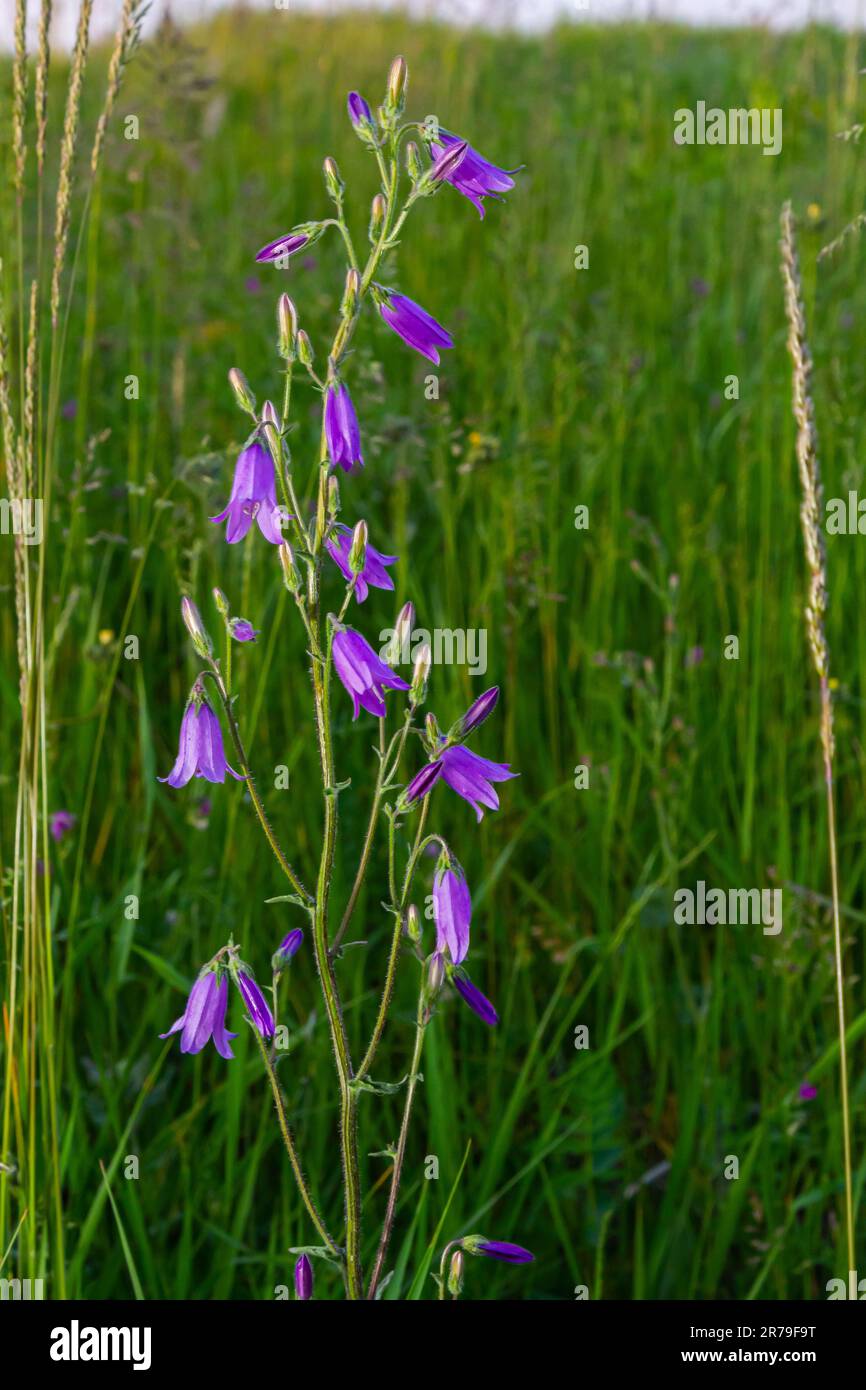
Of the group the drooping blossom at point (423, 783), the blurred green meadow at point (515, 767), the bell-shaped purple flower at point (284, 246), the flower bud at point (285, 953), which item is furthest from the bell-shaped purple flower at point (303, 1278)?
the bell-shaped purple flower at point (284, 246)

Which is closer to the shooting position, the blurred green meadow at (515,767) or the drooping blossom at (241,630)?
the drooping blossom at (241,630)

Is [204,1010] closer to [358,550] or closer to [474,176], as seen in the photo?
[358,550]

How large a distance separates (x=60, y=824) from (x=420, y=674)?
3.71 feet

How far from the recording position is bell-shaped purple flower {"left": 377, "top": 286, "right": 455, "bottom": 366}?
3.67ft

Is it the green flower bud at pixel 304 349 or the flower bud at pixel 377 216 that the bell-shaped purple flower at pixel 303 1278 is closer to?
the green flower bud at pixel 304 349

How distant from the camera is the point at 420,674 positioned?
3.47 feet

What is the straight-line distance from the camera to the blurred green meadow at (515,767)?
178cm

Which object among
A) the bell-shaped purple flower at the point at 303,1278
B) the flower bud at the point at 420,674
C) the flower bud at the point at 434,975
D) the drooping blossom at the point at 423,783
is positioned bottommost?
the bell-shaped purple flower at the point at 303,1278

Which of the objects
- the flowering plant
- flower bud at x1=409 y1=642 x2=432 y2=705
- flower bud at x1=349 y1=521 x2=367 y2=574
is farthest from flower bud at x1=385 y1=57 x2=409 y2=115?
flower bud at x1=409 y1=642 x2=432 y2=705

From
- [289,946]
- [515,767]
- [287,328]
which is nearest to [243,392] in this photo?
[287,328]

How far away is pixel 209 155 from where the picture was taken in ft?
16.6

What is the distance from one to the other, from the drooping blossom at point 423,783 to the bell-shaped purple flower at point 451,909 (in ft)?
0.22

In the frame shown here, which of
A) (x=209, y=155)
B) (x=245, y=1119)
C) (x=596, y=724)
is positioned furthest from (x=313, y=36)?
(x=245, y=1119)
